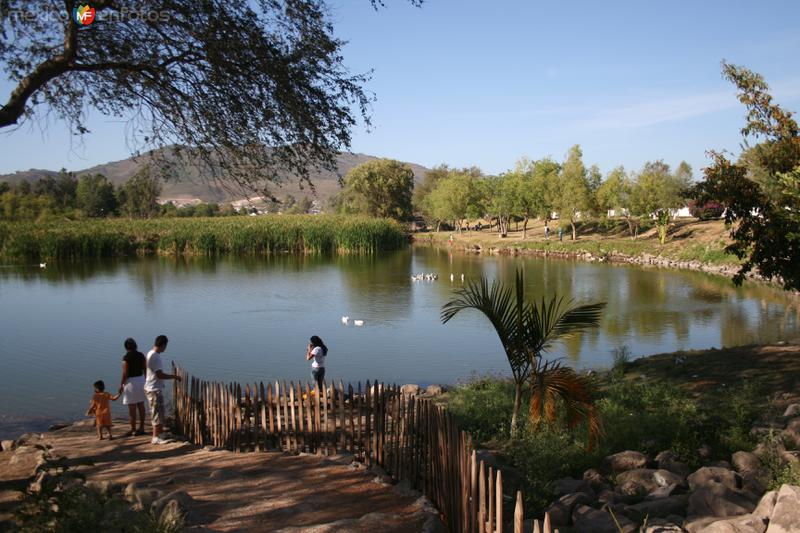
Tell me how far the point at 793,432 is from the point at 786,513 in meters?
3.54

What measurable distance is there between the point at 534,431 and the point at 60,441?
804cm

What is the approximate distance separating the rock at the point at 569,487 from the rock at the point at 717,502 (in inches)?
43.1

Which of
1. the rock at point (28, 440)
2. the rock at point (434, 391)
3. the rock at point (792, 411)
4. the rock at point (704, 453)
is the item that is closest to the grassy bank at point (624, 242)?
the rock at point (434, 391)

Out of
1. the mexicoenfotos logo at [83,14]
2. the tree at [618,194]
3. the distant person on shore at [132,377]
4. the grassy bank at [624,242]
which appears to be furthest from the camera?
the tree at [618,194]

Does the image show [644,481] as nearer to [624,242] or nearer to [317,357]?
[317,357]

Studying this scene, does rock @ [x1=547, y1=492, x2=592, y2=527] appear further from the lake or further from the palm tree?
the lake

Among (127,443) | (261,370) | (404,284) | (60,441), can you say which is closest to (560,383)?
(127,443)

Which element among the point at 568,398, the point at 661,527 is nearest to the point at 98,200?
the point at 568,398

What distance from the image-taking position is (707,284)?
37312mm

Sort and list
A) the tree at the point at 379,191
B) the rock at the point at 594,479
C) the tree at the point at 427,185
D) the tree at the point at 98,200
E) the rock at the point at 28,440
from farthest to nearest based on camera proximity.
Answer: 1. the tree at the point at 427,185
2. the tree at the point at 379,191
3. the tree at the point at 98,200
4. the rock at the point at 28,440
5. the rock at the point at 594,479

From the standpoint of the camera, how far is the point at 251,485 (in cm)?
779

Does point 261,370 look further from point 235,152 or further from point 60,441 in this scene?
point 235,152

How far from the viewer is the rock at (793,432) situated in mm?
7896

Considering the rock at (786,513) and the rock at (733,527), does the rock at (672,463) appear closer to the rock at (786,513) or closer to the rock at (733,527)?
the rock at (733,527)
